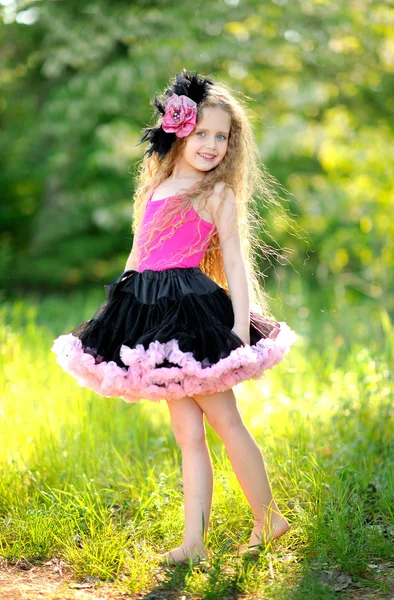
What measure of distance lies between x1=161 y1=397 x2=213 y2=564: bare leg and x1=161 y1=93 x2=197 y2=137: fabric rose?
3.12ft

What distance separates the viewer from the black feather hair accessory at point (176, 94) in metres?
2.68

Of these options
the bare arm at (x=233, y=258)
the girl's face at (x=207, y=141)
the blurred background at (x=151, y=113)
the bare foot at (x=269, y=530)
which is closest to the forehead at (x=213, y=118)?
the girl's face at (x=207, y=141)

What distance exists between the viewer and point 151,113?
928 cm

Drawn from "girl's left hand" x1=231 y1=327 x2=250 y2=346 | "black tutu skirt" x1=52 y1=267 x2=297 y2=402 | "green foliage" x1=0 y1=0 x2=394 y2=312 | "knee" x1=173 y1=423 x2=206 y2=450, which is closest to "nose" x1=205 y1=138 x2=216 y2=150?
"black tutu skirt" x1=52 y1=267 x2=297 y2=402

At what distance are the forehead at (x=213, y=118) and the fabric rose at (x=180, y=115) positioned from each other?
0.03 m

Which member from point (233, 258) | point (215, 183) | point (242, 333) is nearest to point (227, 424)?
point (242, 333)

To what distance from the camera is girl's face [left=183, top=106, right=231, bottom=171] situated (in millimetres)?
2635

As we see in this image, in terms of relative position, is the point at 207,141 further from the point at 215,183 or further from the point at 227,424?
the point at 227,424

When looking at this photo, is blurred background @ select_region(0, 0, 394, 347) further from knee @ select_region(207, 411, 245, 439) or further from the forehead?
knee @ select_region(207, 411, 245, 439)

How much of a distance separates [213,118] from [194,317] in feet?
2.44

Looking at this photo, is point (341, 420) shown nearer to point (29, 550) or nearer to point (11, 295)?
point (29, 550)

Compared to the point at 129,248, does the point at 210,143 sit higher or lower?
lower

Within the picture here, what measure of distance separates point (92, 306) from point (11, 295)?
12.2ft

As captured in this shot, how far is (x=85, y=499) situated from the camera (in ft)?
9.36
